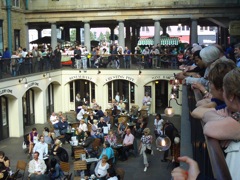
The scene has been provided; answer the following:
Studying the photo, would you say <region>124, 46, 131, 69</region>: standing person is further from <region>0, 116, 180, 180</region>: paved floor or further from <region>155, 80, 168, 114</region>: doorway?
<region>0, 116, 180, 180</region>: paved floor

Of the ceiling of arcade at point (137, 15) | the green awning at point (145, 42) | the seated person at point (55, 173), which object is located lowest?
the seated person at point (55, 173)

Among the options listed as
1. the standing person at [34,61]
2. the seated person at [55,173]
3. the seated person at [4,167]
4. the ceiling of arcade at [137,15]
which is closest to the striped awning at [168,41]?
the ceiling of arcade at [137,15]

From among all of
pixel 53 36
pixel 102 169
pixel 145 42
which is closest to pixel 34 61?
pixel 53 36

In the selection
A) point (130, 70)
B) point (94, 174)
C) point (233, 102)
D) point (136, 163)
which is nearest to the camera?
point (233, 102)

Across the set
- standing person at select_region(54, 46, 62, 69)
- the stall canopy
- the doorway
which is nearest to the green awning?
the stall canopy

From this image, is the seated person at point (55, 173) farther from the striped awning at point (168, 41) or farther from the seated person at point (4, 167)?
the striped awning at point (168, 41)

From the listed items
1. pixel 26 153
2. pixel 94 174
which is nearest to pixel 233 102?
pixel 94 174

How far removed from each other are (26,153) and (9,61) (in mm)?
5512

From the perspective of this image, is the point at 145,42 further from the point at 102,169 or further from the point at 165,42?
the point at 102,169

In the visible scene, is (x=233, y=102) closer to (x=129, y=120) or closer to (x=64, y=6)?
(x=129, y=120)

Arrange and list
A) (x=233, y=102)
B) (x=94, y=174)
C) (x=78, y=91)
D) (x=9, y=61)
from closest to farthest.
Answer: (x=233, y=102) → (x=94, y=174) → (x=9, y=61) → (x=78, y=91)

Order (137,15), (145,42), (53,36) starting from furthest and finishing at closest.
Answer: (145,42)
(53,36)
(137,15)

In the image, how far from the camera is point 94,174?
14602 mm

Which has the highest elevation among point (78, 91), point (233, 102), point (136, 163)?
point (233, 102)
